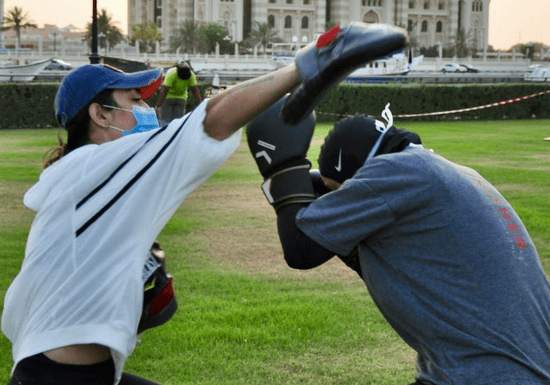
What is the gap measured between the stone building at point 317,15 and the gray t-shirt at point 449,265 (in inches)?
5290

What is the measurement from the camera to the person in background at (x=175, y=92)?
16625mm

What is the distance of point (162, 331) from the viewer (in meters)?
6.22

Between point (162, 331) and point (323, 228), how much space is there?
3832mm

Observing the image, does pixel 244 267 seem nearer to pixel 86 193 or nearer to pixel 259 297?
pixel 259 297

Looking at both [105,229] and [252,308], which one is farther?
[252,308]

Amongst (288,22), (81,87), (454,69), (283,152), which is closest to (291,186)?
(283,152)

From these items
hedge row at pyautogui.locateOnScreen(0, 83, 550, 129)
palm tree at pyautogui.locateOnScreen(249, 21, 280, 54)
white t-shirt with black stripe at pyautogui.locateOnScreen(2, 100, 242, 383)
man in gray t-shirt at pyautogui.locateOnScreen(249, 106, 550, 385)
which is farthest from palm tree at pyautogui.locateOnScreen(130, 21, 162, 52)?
man in gray t-shirt at pyautogui.locateOnScreen(249, 106, 550, 385)

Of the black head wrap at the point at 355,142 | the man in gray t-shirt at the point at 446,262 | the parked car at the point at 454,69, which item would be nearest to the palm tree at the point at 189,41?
the parked car at the point at 454,69

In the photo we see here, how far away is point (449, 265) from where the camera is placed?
8.25ft

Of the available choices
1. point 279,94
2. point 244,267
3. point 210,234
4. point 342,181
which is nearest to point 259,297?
point 244,267

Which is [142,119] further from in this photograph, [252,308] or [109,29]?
[109,29]

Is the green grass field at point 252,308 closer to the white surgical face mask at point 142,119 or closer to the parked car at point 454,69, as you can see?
the white surgical face mask at point 142,119

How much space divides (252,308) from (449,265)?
432 cm

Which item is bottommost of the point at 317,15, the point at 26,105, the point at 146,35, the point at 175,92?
the point at 26,105
